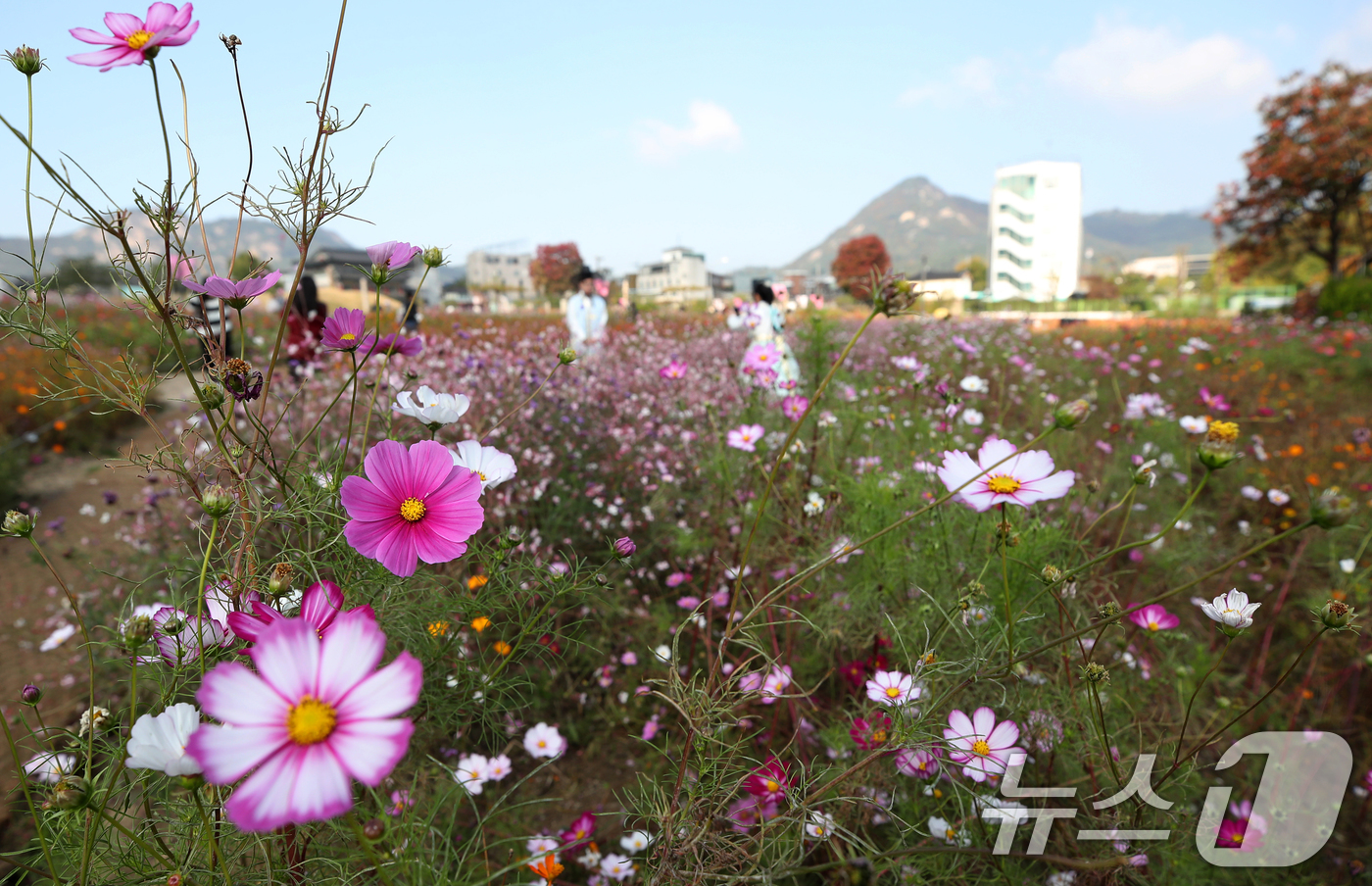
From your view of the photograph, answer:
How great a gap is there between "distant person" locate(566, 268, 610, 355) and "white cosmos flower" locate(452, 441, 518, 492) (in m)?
3.66

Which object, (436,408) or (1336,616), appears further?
(436,408)

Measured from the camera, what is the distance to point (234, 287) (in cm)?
55

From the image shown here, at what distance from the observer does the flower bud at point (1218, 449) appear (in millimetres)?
564

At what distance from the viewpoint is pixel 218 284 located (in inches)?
20.8

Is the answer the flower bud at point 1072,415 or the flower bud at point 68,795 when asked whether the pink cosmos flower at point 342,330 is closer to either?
the flower bud at point 68,795

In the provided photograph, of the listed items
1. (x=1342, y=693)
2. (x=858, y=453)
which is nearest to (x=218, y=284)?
(x=858, y=453)

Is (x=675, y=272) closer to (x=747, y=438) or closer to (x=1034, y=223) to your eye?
(x=1034, y=223)

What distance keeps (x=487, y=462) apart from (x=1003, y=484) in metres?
0.56

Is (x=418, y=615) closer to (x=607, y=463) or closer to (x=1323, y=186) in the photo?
(x=607, y=463)

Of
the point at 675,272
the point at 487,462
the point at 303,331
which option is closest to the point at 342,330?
the point at 487,462

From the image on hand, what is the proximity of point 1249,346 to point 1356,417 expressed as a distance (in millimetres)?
1932

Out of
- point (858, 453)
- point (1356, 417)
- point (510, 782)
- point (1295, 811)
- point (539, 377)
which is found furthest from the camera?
point (1356, 417)

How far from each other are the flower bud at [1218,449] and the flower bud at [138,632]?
0.88 m

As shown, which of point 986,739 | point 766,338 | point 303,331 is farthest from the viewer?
point 766,338
